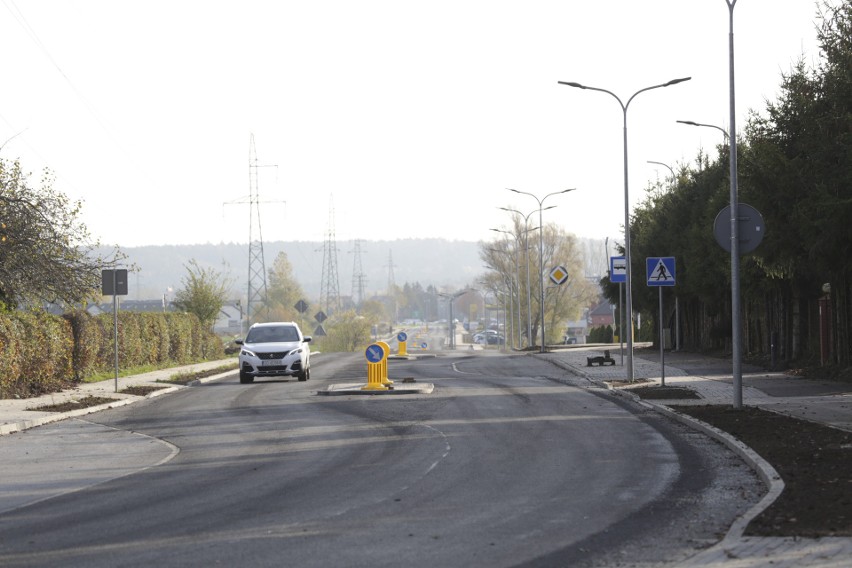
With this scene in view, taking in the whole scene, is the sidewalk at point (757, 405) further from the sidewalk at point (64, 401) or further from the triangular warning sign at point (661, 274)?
the sidewalk at point (64, 401)

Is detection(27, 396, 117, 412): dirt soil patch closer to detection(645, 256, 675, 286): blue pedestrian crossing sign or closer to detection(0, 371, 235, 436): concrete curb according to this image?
detection(0, 371, 235, 436): concrete curb

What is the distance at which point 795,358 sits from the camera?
1287 inches

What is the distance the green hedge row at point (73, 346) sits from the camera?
82.6 feet

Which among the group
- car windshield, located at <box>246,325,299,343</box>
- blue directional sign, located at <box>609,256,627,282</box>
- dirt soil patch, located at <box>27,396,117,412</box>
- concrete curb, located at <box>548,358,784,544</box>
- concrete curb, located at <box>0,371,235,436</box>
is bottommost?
concrete curb, located at <box>0,371,235,436</box>

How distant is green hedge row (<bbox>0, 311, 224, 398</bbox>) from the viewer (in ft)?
82.6

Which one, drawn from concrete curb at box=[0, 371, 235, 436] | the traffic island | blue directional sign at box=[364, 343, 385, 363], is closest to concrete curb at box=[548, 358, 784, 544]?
the traffic island

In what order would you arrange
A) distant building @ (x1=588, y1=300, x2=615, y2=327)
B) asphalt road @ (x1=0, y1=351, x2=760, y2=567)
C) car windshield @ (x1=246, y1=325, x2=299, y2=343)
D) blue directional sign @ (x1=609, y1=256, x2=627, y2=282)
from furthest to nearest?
distant building @ (x1=588, y1=300, x2=615, y2=327) → car windshield @ (x1=246, y1=325, x2=299, y2=343) → blue directional sign @ (x1=609, y1=256, x2=627, y2=282) → asphalt road @ (x1=0, y1=351, x2=760, y2=567)

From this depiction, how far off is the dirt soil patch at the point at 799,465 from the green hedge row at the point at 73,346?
14.4 m

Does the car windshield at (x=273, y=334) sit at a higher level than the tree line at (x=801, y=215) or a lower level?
lower

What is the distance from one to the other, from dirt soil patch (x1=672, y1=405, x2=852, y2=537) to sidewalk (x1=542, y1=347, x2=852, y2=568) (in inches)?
7.0

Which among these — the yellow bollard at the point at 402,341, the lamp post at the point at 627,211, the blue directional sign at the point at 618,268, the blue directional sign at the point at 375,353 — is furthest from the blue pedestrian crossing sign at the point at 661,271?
the yellow bollard at the point at 402,341

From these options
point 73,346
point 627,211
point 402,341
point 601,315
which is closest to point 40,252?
point 73,346

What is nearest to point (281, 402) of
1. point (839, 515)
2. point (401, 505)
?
point (401, 505)

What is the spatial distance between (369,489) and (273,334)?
22.6 meters
